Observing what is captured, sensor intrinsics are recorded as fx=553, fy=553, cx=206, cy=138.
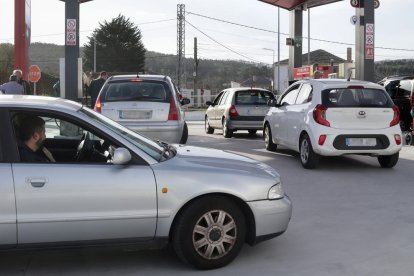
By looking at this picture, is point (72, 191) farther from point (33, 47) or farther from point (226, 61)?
point (33, 47)

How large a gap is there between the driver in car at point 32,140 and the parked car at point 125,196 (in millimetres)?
25

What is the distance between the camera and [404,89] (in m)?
16.1

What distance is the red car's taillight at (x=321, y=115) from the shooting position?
9562mm

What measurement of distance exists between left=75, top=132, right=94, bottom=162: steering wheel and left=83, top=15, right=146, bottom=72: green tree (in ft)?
239

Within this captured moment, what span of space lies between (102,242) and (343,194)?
175 inches

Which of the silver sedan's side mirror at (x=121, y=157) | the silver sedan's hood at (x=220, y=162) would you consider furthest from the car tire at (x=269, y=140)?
the silver sedan's side mirror at (x=121, y=157)

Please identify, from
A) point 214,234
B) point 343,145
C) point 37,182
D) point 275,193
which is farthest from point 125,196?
point 343,145

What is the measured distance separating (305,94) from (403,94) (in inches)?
270

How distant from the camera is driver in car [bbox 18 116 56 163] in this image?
438cm

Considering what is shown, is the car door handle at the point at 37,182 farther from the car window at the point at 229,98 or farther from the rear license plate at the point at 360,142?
the car window at the point at 229,98

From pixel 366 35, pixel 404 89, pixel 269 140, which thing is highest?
pixel 366 35

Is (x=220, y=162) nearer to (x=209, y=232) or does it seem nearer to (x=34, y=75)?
(x=209, y=232)

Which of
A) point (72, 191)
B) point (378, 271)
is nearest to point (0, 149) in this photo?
point (72, 191)

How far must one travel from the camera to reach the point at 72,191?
14.0ft
